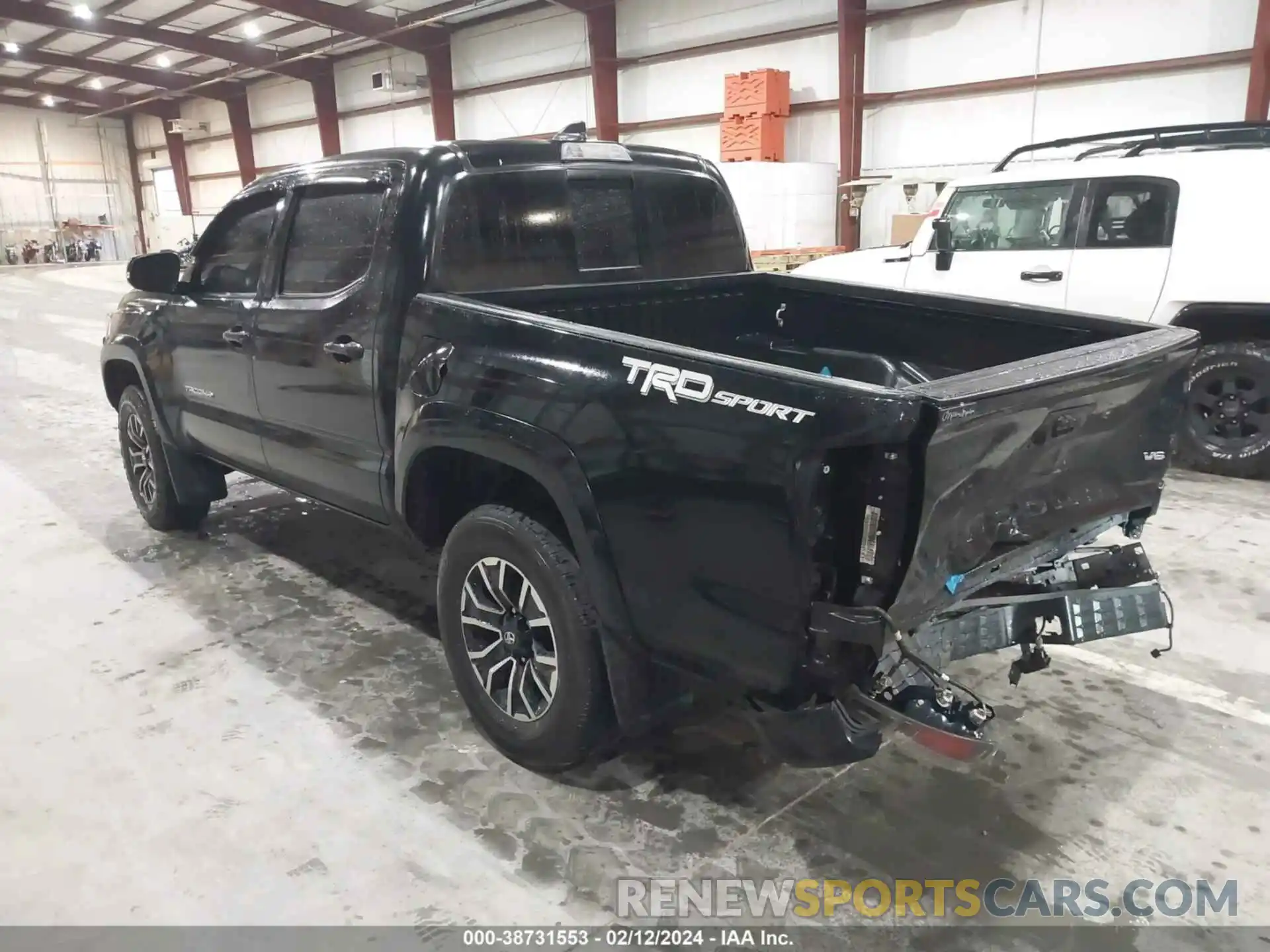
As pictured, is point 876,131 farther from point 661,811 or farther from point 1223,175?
point 661,811

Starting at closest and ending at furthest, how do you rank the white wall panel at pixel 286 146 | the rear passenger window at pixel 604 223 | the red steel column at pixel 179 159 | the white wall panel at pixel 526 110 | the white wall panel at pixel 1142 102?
the rear passenger window at pixel 604 223 < the white wall panel at pixel 1142 102 < the white wall panel at pixel 526 110 < the white wall panel at pixel 286 146 < the red steel column at pixel 179 159

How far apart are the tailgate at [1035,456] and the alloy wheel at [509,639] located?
3.64 ft

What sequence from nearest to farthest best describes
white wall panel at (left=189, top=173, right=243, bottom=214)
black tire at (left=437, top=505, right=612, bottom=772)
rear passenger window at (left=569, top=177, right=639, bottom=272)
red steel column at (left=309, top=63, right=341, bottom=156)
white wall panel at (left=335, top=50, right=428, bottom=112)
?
black tire at (left=437, top=505, right=612, bottom=772), rear passenger window at (left=569, top=177, right=639, bottom=272), white wall panel at (left=335, top=50, right=428, bottom=112), red steel column at (left=309, top=63, right=341, bottom=156), white wall panel at (left=189, top=173, right=243, bottom=214)

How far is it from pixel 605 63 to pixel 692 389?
14.7 metres

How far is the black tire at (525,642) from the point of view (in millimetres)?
2525

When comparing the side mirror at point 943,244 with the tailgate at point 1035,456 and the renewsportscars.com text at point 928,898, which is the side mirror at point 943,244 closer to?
the tailgate at point 1035,456

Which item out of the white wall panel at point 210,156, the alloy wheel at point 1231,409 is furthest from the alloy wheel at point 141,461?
the white wall panel at point 210,156

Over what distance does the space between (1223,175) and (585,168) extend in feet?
15.1

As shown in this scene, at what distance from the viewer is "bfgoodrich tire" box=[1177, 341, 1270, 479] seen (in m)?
5.80

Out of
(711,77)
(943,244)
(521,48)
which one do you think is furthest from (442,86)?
(943,244)

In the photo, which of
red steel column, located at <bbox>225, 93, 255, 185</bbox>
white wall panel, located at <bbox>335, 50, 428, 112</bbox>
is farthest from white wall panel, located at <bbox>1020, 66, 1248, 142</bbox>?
red steel column, located at <bbox>225, 93, 255, 185</bbox>

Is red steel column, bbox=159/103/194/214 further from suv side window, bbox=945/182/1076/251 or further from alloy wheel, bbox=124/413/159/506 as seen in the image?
suv side window, bbox=945/182/1076/251

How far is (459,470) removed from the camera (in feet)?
9.87

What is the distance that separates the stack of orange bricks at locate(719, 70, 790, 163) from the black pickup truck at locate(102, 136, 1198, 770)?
9124 millimetres
